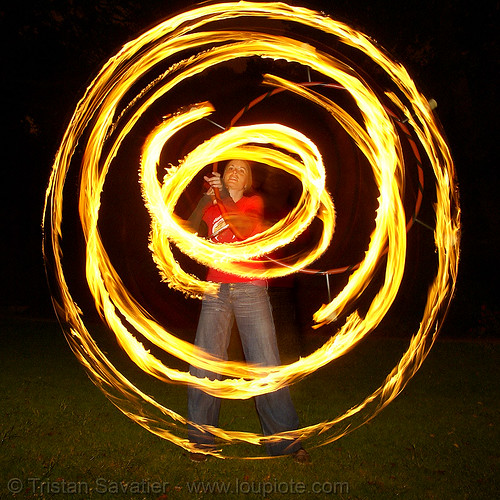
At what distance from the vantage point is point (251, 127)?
16.4ft

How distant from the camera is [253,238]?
169 inches

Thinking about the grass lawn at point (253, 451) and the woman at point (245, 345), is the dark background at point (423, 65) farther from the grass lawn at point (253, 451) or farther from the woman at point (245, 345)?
the woman at point (245, 345)

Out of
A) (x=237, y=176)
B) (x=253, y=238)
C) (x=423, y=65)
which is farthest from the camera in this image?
(x=423, y=65)

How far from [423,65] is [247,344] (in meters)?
8.52

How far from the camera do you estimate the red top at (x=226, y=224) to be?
140 inches

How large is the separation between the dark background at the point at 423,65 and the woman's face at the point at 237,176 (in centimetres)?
684

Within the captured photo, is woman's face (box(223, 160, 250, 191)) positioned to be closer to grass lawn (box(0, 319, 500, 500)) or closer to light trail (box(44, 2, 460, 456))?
light trail (box(44, 2, 460, 456))

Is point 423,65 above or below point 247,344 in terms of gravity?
above

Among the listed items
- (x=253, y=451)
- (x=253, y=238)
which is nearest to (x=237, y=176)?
(x=253, y=238)

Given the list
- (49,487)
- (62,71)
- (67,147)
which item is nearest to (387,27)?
(62,71)

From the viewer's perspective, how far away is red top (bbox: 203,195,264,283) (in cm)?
356

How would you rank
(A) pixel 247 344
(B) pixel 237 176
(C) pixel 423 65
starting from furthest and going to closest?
(C) pixel 423 65 → (B) pixel 237 176 → (A) pixel 247 344

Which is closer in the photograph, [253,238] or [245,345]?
[245,345]

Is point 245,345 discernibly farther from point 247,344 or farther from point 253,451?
point 253,451
